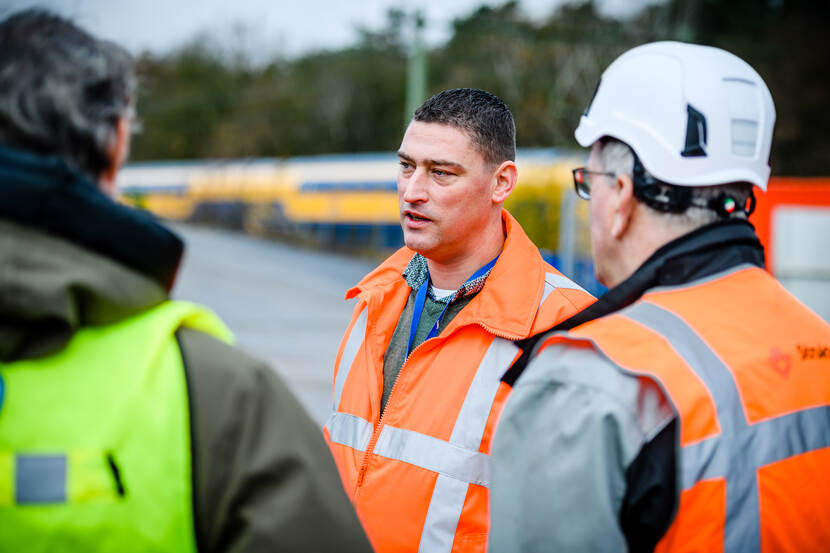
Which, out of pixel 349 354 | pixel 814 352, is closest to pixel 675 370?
pixel 814 352

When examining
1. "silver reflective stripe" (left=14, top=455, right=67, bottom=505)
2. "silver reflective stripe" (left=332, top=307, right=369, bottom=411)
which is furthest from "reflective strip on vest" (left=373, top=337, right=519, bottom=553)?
"silver reflective stripe" (left=14, top=455, right=67, bottom=505)

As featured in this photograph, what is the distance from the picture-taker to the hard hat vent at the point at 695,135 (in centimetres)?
157

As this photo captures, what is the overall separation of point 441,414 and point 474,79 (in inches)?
1349

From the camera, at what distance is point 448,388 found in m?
Result: 2.27

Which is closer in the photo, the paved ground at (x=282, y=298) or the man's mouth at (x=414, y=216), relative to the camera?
the man's mouth at (x=414, y=216)

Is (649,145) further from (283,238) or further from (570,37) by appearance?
(283,238)

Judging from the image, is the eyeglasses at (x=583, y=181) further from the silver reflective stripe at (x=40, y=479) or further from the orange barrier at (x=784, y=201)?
the orange barrier at (x=784, y=201)

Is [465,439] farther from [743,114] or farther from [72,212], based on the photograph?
[72,212]

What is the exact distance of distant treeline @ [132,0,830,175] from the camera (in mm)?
27859

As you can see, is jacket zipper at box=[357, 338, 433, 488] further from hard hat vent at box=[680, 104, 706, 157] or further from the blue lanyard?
hard hat vent at box=[680, 104, 706, 157]

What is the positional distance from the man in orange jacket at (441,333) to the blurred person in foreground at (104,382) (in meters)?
0.85

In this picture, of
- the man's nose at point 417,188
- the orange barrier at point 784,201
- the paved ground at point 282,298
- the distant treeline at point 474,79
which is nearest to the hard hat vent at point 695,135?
the man's nose at point 417,188

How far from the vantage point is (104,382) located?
1238mm

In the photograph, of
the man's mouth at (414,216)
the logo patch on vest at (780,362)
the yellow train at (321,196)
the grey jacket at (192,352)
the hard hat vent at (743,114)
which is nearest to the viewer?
the grey jacket at (192,352)
